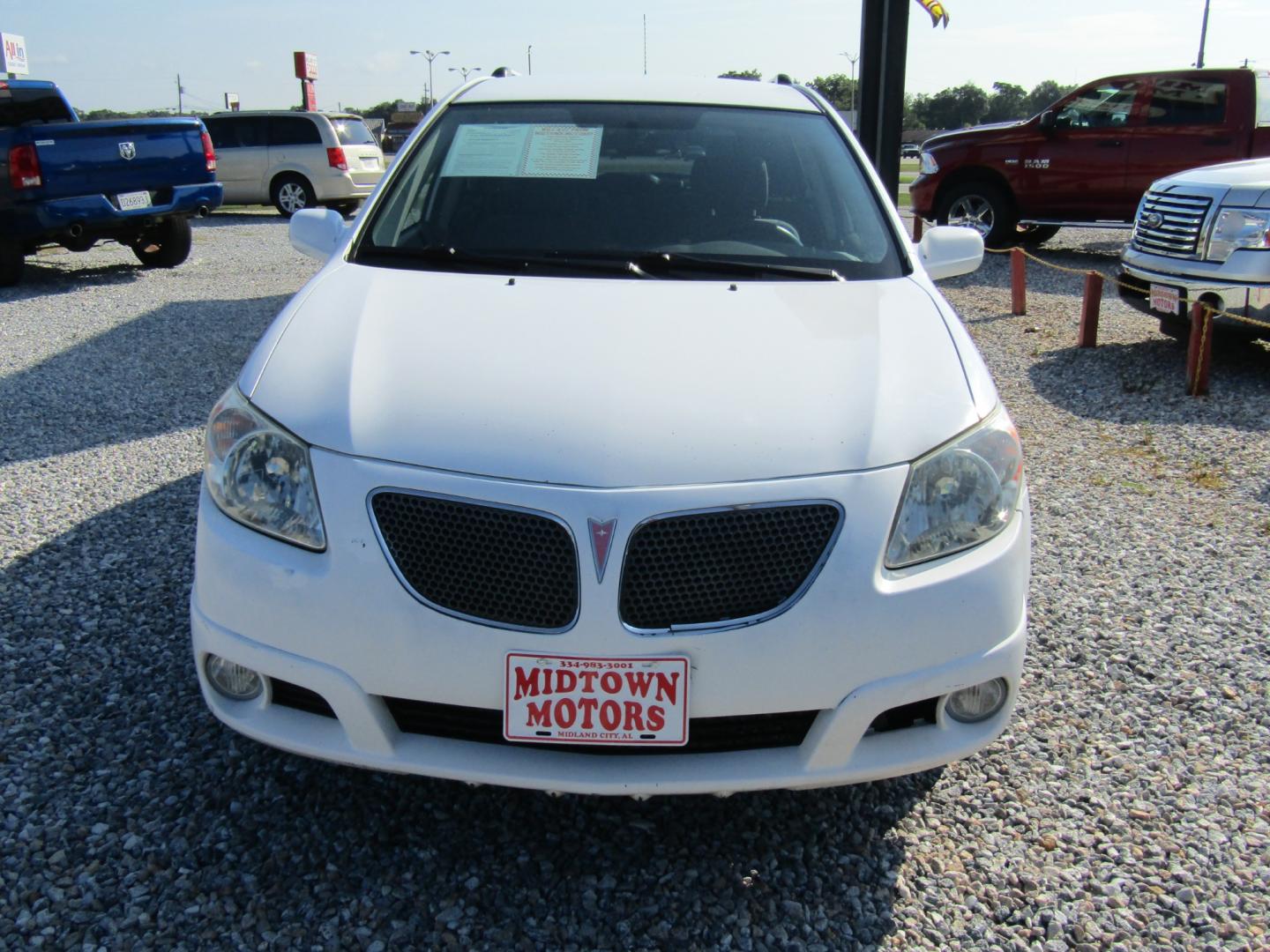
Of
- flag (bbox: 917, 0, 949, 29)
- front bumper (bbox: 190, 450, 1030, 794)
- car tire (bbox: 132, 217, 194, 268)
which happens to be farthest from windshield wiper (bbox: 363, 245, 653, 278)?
flag (bbox: 917, 0, 949, 29)

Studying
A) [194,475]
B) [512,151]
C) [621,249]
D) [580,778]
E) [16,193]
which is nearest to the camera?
[580,778]

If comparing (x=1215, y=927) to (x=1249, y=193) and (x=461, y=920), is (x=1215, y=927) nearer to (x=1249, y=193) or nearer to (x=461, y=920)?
(x=461, y=920)

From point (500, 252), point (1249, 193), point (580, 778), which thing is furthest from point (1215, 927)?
point (1249, 193)

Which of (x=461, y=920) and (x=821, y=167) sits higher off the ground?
(x=821, y=167)

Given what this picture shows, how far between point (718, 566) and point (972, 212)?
11467 mm

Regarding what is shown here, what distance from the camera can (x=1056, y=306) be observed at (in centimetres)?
960

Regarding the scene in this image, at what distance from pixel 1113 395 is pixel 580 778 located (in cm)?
557

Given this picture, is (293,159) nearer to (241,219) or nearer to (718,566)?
(241,219)

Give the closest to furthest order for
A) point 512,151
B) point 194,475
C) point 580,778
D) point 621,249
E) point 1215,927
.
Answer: point 580,778 < point 1215,927 < point 621,249 < point 512,151 < point 194,475

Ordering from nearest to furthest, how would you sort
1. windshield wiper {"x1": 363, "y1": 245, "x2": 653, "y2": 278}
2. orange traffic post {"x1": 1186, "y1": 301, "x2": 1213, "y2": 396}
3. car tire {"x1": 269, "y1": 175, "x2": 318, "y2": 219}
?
windshield wiper {"x1": 363, "y1": 245, "x2": 653, "y2": 278}, orange traffic post {"x1": 1186, "y1": 301, "x2": 1213, "y2": 396}, car tire {"x1": 269, "y1": 175, "x2": 318, "y2": 219}

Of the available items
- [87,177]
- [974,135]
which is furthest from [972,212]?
[87,177]

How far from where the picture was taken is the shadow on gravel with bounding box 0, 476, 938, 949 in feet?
7.06

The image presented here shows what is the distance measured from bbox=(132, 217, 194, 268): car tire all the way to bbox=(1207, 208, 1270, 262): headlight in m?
9.63

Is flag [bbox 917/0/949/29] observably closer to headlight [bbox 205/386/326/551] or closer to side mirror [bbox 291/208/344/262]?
side mirror [bbox 291/208/344/262]
